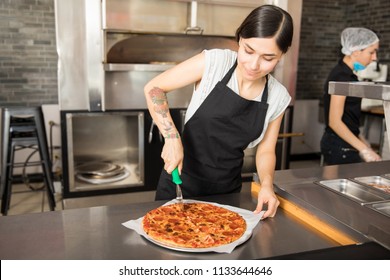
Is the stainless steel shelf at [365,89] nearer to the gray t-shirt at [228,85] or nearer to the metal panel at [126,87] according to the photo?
the gray t-shirt at [228,85]

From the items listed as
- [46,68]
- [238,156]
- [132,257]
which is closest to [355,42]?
[238,156]

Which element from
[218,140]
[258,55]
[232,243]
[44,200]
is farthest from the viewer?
[44,200]

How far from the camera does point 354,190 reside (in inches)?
73.3

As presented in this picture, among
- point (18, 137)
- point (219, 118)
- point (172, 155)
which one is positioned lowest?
point (18, 137)

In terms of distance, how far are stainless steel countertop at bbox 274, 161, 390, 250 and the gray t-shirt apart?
0.99ft

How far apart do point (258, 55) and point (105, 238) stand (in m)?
0.94

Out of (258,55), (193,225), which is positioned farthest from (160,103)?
(193,225)

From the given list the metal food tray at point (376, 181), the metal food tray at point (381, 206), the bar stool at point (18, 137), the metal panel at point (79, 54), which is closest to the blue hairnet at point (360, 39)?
the metal food tray at point (376, 181)

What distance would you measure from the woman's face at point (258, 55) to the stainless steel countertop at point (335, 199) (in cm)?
56

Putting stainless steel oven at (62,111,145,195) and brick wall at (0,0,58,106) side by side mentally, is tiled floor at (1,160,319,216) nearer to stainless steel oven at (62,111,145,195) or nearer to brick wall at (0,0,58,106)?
stainless steel oven at (62,111,145,195)

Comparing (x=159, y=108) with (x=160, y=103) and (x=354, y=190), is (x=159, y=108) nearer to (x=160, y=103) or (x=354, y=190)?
(x=160, y=103)

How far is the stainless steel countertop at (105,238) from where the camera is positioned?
124 cm

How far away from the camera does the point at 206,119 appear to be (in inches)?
74.4

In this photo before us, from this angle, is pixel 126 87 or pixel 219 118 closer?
pixel 219 118
